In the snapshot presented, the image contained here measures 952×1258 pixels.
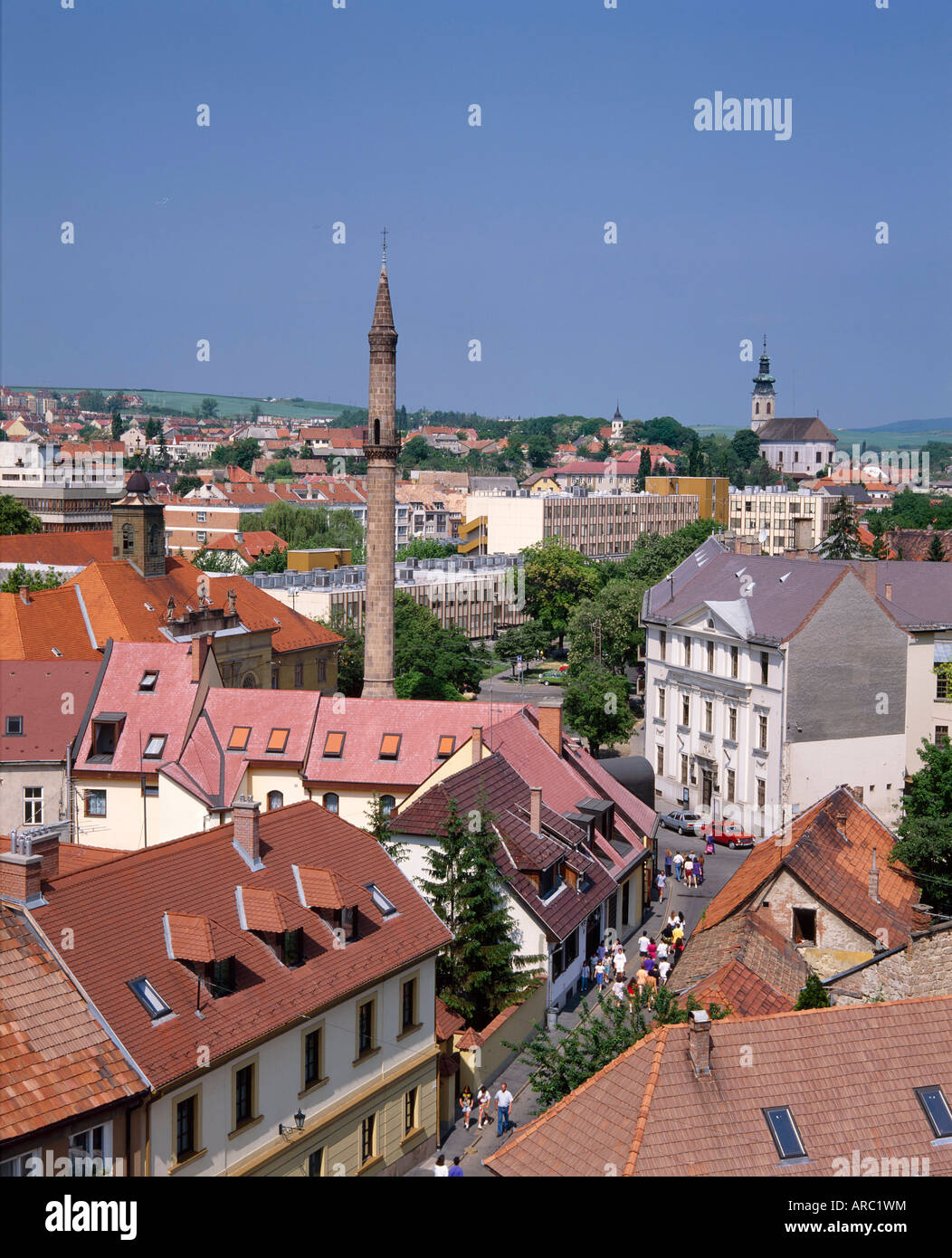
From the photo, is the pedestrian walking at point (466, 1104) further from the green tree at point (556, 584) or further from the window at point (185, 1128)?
the green tree at point (556, 584)

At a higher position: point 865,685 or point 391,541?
point 391,541

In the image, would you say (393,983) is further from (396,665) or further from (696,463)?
(696,463)

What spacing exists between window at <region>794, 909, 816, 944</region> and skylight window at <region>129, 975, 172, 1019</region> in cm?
1759

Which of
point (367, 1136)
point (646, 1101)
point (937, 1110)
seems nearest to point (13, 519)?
point (367, 1136)

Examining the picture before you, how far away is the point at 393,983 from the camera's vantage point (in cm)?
2623

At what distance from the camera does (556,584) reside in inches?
4702

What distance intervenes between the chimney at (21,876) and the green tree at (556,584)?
9597 cm

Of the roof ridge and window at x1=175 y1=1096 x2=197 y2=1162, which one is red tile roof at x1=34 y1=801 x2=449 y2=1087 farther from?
the roof ridge

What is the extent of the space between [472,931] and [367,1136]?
6082mm

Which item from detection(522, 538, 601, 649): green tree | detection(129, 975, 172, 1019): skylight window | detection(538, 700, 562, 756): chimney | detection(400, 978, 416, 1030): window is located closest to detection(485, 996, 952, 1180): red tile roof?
detection(129, 975, 172, 1019): skylight window

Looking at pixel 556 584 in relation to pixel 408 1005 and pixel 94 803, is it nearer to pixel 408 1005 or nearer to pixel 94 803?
pixel 94 803

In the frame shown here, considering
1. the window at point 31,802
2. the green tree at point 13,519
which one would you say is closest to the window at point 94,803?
the window at point 31,802
